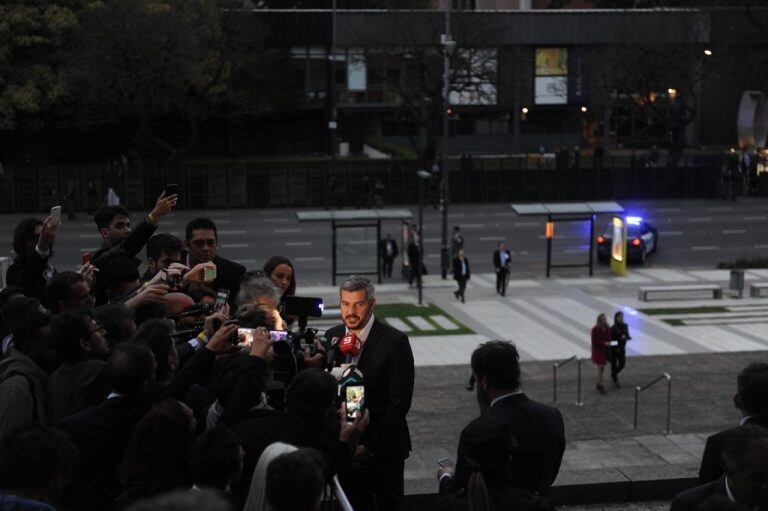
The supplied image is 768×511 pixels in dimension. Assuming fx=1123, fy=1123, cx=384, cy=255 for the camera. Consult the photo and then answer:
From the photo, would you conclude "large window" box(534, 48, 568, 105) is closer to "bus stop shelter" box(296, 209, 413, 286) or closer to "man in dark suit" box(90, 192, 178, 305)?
"bus stop shelter" box(296, 209, 413, 286)

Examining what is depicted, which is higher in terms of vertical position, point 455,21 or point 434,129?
point 455,21

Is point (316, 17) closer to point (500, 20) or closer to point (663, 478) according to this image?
point (500, 20)

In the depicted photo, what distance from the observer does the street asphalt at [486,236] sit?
125 ft

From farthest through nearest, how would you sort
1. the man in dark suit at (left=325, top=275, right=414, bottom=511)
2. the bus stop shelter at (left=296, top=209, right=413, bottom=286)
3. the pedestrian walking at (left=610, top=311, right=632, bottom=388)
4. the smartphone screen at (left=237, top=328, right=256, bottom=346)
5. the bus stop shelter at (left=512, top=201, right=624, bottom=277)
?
1. the bus stop shelter at (left=512, top=201, right=624, bottom=277)
2. the bus stop shelter at (left=296, top=209, right=413, bottom=286)
3. the pedestrian walking at (left=610, top=311, right=632, bottom=388)
4. the man in dark suit at (left=325, top=275, right=414, bottom=511)
5. the smartphone screen at (left=237, top=328, right=256, bottom=346)

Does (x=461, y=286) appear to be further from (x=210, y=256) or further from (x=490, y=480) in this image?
(x=490, y=480)

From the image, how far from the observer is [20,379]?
6805 mm

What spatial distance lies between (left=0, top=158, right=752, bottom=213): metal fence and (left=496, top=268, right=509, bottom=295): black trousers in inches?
696

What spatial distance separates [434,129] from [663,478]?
150 feet

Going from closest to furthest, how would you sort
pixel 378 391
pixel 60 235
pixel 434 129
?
pixel 378 391
pixel 60 235
pixel 434 129

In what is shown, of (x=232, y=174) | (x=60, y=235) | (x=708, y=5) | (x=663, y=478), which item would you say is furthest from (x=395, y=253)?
(x=708, y=5)

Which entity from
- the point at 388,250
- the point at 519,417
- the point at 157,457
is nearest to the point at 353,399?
the point at 519,417

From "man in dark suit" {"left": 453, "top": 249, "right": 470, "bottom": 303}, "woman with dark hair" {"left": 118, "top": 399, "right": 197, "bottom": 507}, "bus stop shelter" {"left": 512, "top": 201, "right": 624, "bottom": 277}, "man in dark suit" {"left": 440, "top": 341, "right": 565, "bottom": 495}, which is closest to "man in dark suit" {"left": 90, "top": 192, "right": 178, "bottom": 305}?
"woman with dark hair" {"left": 118, "top": 399, "right": 197, "bottom": 507}

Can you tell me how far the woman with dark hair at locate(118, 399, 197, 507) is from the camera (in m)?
5.64

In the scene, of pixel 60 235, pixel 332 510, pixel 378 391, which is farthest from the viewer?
pixel 60 235
